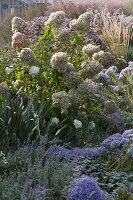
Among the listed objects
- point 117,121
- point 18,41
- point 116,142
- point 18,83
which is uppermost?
point 18,41

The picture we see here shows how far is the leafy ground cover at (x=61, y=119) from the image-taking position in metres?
3.45

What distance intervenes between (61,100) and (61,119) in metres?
0.36

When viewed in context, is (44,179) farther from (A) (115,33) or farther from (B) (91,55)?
(A) (115,33)

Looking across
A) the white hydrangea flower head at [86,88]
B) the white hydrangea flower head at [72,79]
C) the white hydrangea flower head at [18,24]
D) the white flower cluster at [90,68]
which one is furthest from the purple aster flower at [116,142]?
the white hydrangea flower head at [18,24]

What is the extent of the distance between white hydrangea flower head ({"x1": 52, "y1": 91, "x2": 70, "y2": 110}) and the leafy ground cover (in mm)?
10

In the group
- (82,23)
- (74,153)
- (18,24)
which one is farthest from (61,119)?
(18,24)

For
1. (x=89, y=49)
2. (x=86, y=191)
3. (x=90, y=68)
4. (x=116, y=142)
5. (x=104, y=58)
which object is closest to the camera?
(x=86, y=191)

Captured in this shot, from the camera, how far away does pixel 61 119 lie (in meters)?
5.04

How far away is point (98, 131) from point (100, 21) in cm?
627

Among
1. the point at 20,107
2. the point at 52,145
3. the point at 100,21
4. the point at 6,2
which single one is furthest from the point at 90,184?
the point at 6,2

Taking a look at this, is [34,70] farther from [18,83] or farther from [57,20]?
[57,20]

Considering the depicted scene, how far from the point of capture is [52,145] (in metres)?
4.46

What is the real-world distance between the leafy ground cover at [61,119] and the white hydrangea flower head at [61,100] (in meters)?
0.01

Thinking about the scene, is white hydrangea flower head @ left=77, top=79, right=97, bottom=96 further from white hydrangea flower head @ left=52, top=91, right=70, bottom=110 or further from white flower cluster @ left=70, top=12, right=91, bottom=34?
white flower cluster @ left=70, top=12, right=91, bottom=34
